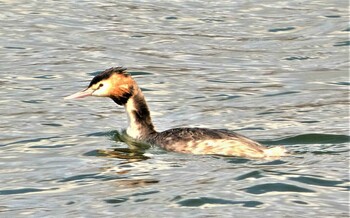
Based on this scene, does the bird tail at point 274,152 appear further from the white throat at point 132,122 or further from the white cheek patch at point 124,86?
the white cheek patch at point 124,86

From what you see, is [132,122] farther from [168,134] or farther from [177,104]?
[177,104]

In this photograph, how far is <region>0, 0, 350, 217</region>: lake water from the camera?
11094mm

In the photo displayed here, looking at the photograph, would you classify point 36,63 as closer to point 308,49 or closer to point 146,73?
point 146,73

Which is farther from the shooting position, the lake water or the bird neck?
the bird neck

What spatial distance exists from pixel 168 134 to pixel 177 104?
2.67 meters

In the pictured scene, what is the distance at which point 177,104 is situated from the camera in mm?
15641

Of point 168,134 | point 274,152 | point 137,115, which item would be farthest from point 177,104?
point 274,152

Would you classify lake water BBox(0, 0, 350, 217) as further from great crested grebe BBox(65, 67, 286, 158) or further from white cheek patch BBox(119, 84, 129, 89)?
white cheek patch BBox(119, 84, 129, 89)

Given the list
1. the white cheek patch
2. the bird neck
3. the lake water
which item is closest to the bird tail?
the lake water

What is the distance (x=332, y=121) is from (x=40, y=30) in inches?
297

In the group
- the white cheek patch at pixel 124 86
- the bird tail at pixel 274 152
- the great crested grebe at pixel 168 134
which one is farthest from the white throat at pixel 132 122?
the bird tail at pixel 274 152

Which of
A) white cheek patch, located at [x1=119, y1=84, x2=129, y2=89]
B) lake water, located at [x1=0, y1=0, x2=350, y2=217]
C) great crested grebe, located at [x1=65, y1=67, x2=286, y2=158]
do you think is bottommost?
lake water, located at [x1=0, y1=0, x2=350, y2=217]

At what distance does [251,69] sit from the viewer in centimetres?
1778

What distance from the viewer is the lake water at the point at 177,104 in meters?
11.1
